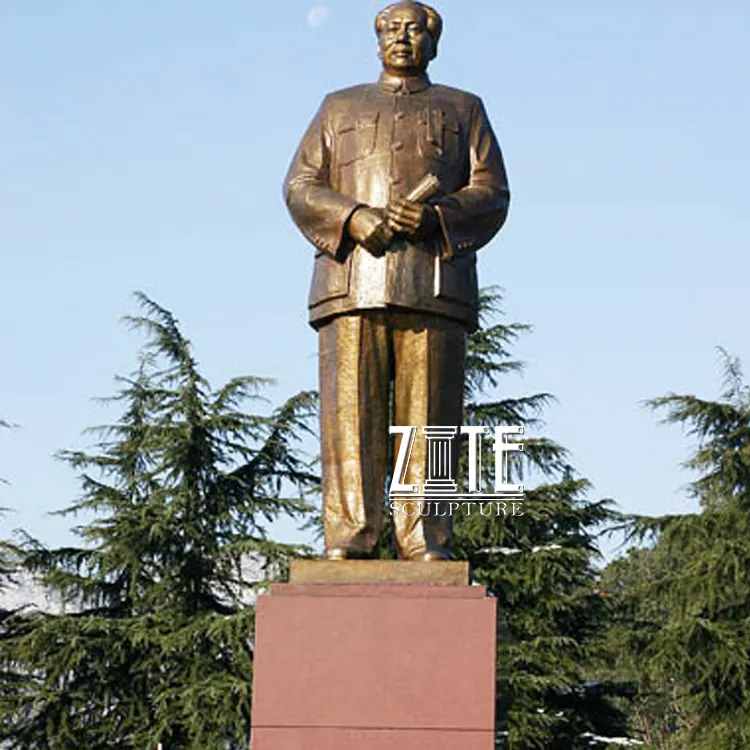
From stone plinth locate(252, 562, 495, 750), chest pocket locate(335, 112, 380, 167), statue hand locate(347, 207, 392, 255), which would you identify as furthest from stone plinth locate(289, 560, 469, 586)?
chest pocket locate(335, 112, 380, 167)

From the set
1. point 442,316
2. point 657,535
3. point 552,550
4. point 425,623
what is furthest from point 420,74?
point 657,535

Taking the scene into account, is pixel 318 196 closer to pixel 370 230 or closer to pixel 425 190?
pixel 370 230

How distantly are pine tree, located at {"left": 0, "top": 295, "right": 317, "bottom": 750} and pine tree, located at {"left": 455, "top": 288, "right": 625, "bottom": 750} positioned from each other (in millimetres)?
1981

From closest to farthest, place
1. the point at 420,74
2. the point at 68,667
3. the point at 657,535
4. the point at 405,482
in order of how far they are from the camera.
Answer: the point at 405,482 → the point at 420,74 → the point at 68,667 → the point at 657,535

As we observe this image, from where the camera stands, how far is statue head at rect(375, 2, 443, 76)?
25.5 ft

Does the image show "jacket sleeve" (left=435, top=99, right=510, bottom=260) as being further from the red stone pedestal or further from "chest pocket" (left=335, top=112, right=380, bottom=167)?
the red stone pedestal

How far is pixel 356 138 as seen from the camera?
25.0 ft

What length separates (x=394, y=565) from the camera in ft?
23.2

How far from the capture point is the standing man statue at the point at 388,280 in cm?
735

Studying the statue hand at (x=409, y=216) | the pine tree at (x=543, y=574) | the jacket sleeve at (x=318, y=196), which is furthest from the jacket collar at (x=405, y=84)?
the pine tree at (x=543, y=574)

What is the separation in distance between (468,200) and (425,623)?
192 cm

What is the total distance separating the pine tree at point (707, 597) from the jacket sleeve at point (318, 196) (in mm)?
10458

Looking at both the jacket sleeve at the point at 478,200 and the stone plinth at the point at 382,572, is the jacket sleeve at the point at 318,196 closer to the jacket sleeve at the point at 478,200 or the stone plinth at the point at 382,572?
the jacket sleeve at the point at 478,200

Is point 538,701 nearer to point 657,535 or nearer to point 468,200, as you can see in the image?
point 657,535
